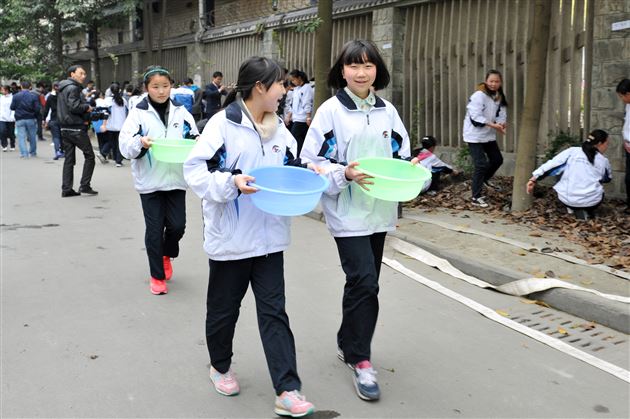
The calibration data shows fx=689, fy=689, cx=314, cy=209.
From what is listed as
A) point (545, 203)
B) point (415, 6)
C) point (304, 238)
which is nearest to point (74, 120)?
point (304, 238)

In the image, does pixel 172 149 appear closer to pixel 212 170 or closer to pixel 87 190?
pixel 212 170

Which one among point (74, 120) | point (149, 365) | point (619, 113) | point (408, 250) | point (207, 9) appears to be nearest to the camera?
point (149, 365)

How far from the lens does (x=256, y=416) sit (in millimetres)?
3717

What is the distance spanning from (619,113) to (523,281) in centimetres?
428

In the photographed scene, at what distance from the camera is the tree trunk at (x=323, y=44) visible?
10477mm

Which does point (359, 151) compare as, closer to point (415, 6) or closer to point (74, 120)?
point (74, 120)

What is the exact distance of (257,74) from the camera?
3668mm

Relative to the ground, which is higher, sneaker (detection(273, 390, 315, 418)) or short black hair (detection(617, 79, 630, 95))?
short black hair (detection(617, 79, 630, 95))

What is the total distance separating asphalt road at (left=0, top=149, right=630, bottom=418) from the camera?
3873 millimetres

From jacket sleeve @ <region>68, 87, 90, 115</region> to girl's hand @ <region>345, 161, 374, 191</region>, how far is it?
8.66 meters

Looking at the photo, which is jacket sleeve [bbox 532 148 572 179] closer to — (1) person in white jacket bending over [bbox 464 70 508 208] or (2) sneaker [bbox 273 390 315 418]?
(1) person in white jacket bending over [bbox 464 70 508 208]

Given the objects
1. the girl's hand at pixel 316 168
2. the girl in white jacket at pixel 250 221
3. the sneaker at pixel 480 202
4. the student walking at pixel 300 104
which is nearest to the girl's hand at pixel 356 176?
the girl's hand at pixel 316 168


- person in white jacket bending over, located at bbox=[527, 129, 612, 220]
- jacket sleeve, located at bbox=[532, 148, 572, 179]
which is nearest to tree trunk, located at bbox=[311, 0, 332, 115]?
jacket sleeve, located at bbox=[532, 148, 572, 179]

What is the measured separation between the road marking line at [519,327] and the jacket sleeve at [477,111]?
11.1ft
